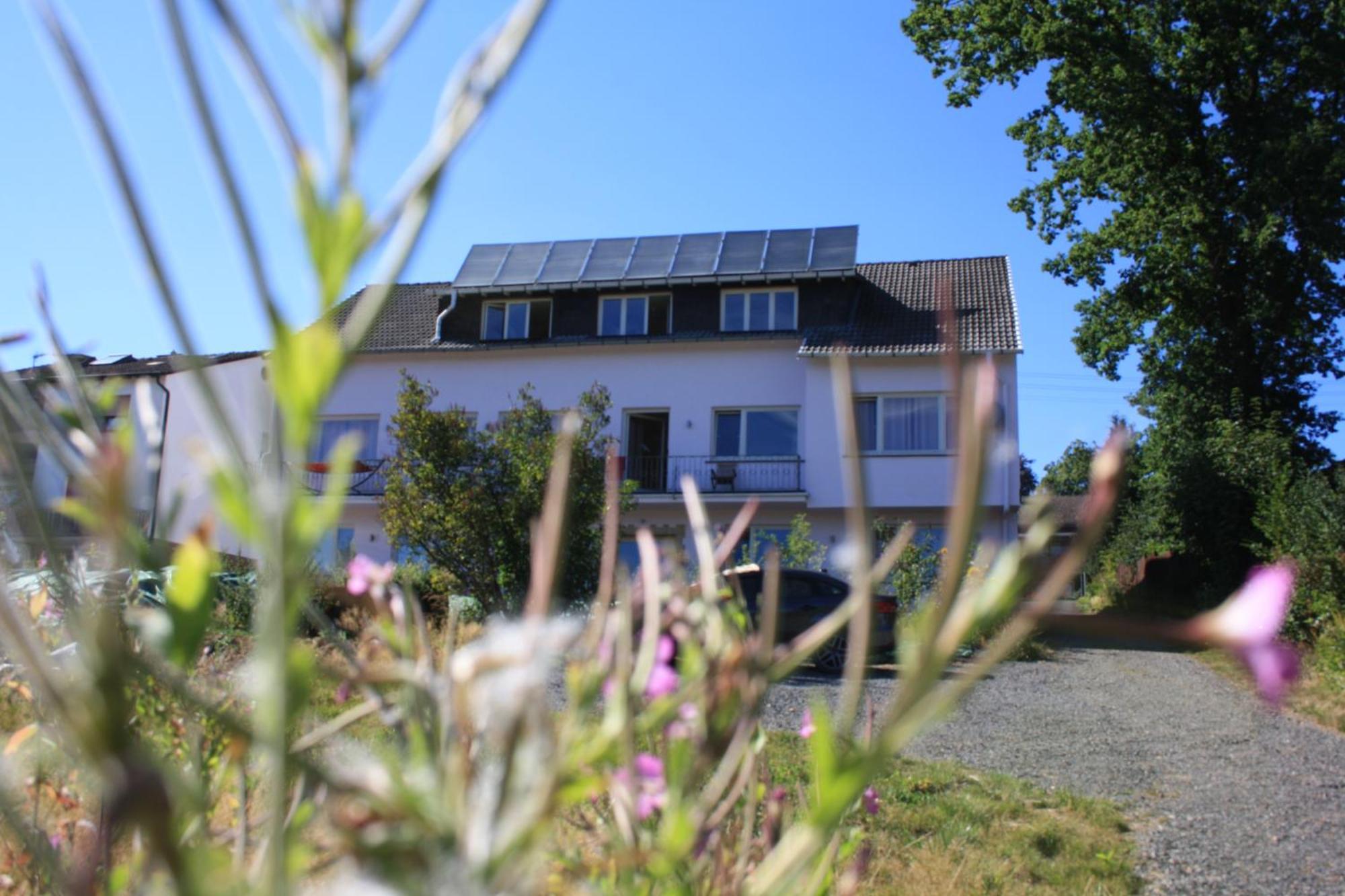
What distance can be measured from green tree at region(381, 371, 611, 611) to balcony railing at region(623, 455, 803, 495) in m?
4.63

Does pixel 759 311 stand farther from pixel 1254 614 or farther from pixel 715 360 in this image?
pixel 1254 614

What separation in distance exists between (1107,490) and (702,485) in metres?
18.7

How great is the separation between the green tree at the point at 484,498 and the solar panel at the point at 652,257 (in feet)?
22.7

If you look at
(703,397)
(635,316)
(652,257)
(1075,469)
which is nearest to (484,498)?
(703,397)

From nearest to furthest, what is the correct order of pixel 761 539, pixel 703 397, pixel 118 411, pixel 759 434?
pixel 118 411 < pixel 761 539 < pixel 759 434 < pixel 703 397

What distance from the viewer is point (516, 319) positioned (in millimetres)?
21328

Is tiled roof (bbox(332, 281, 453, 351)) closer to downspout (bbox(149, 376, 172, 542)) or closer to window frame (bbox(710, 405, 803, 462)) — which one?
window frame (bbox(710, 405, 803, 462))

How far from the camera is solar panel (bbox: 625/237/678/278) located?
819 inches

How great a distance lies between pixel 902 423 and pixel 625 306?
570 centimetres

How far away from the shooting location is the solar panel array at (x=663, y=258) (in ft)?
66.5

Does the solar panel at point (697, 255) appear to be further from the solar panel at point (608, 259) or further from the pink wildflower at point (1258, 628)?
the pink wildflower at point (1258, 628)

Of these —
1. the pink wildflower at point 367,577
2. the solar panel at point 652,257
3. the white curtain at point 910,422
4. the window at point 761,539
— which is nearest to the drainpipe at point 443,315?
the solar panel at point 652,257

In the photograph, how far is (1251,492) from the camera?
20.3 meters

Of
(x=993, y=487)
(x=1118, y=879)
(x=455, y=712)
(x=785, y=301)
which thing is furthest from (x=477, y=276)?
(x=455, y=712)
